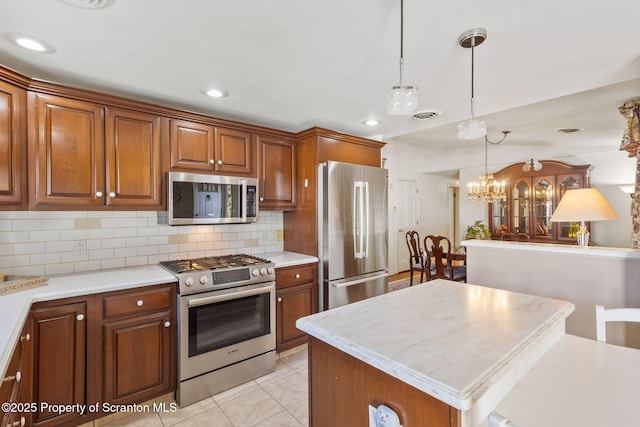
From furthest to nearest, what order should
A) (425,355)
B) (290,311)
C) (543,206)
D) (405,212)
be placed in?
(405,212), (543,206), (290,311), (425,355)

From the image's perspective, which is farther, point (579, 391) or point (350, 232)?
point (350, 232)

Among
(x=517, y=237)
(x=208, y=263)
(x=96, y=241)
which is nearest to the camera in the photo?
(x=96, y=241)

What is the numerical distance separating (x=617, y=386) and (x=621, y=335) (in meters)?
1.47

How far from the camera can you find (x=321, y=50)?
174 cm

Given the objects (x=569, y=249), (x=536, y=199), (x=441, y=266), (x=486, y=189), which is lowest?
(x=441, y=266)

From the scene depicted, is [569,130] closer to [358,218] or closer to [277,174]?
[358,218]

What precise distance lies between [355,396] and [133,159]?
226 cm

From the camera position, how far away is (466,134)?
173 cm

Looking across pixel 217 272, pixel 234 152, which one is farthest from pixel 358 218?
pixel 217 272

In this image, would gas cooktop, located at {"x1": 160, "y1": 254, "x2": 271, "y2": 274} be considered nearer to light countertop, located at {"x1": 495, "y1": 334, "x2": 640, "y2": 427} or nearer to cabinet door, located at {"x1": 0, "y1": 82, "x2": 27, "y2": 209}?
A: cabinet door, located at {"x1": 0, "y1": 82, "x2": 27, "y2": 209}

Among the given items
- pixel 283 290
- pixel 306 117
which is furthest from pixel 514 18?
pixel 283 290

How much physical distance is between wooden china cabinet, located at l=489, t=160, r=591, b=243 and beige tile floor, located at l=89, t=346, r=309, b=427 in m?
5.08

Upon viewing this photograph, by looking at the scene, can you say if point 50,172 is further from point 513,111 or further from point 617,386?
point 513,111

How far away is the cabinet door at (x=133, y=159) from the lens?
2199mm
